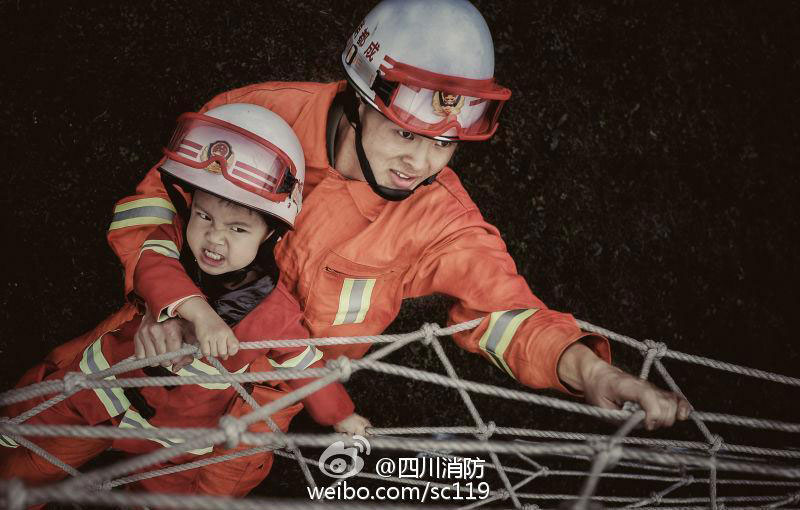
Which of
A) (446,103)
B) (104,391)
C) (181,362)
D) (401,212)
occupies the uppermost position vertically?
(446,103)

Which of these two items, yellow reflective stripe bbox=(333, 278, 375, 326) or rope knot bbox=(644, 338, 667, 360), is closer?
rope knot bbox=(644, 338, 667, 360)

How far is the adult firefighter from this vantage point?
4.83 feet

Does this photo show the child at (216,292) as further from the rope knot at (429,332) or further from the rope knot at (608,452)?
the rope knot at (608,452)

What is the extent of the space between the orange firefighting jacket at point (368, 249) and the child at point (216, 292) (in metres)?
0.08

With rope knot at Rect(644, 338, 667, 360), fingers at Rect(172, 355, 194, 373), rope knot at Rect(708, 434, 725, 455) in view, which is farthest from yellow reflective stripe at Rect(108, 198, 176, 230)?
rope knot at Rect(708, 434, 725, 455)

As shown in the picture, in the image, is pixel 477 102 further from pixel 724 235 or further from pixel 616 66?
pixel 724 235

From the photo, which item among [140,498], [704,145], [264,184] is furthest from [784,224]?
[140,498]

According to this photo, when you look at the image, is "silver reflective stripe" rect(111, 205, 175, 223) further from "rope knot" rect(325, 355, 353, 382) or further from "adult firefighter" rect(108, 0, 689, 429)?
"rope knot" rect(325, 355, 353, 382)

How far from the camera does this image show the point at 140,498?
0.81 metres

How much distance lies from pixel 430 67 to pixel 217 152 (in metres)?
0.63

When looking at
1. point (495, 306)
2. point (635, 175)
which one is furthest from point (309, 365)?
point (635, 175)

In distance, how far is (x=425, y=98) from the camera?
148 cm

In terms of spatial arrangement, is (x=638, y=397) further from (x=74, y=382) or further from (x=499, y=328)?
(x=74, y=382)

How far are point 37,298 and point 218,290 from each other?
1423 millimetres
